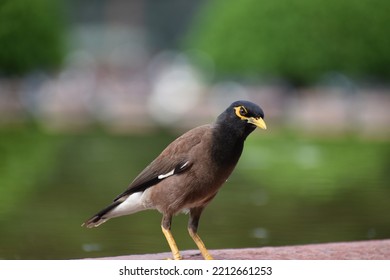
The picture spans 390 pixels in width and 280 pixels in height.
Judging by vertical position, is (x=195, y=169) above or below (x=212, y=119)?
above

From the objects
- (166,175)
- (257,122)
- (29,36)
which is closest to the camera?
(257,122)

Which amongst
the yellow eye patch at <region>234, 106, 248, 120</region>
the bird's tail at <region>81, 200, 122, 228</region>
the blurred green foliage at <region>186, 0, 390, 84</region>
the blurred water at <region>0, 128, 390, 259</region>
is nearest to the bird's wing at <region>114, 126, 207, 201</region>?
the bird's tail at <region>81, 200, 122, 228</region>

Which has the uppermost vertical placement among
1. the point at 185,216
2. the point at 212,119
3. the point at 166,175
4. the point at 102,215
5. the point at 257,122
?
the point at 257,122

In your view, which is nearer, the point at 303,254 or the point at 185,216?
the point at 303,254

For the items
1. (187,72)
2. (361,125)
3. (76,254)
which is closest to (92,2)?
(187,72)

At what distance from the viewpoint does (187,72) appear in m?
51.3

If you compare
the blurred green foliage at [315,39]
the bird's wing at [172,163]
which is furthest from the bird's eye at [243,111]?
the blurred green foliage at [315,39]

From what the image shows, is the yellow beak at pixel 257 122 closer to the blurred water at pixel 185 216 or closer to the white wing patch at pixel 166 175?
the white wing patch at pixel 166 175

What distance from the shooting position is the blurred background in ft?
32.6

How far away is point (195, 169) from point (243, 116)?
40 cm

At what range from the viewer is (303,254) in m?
6.97

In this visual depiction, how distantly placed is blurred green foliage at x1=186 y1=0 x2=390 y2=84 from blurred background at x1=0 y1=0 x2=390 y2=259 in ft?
0.15

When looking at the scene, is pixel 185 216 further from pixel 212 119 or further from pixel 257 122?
pixel 212 119

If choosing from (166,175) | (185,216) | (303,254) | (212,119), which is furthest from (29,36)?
(166,175)
